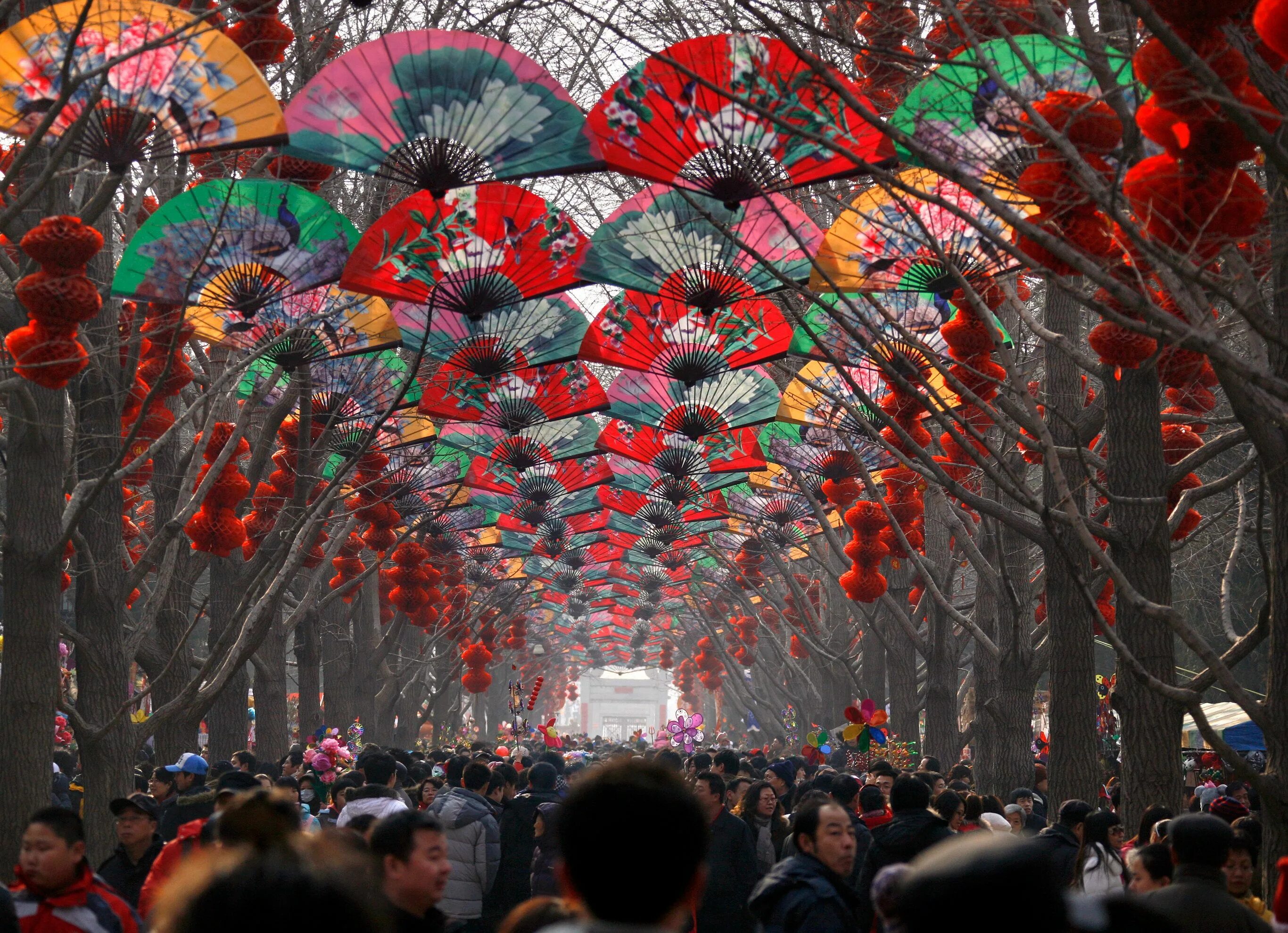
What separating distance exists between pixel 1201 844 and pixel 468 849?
16.6 ft

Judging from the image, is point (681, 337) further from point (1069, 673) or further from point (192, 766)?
point (192, 766)

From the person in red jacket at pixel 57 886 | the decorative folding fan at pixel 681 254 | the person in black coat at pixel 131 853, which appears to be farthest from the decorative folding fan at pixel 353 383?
the person in red jacket at pixel 57 886

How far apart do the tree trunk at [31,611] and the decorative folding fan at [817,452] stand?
8.77 metres

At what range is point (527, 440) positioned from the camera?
17891 mm


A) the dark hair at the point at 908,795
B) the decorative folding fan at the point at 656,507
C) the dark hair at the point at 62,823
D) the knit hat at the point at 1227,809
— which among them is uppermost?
the decorative folding fan at the point at 656,507

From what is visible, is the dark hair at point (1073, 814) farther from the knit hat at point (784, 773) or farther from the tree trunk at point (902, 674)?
the tree trunk at point (902, 674)

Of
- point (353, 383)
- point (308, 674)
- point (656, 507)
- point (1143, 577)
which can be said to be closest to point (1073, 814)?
point (1143, 577)

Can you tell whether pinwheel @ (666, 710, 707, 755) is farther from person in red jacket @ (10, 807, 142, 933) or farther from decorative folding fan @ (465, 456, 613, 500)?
person in red jacket @ (10, 807, 142, 933)

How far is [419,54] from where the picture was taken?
903cm

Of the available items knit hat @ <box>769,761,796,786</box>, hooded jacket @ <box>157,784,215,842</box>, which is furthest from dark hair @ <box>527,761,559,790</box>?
knit hat @ <box>769,761,796,786</box>

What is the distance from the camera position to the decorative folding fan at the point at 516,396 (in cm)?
1515

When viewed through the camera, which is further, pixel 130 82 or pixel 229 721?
pixel 229 721

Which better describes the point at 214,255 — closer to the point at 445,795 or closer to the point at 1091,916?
the point at 445,795

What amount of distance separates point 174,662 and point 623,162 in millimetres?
7300
